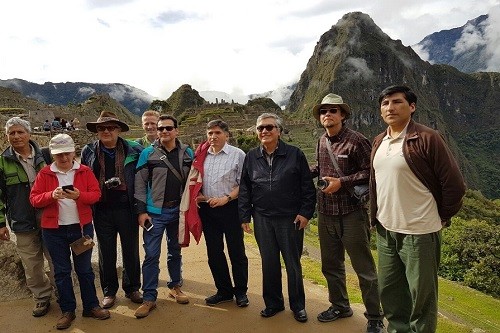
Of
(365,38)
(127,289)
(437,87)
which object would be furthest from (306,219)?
(437,87)

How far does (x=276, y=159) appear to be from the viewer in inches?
160

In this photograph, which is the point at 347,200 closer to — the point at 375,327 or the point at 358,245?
the point at 358,245

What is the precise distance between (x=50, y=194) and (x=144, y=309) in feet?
5.40

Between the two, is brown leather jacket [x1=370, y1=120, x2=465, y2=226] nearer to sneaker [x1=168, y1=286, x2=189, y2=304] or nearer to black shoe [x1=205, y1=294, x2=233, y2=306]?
black shoe [x1=205, y1=294, x2=233, y2=306]

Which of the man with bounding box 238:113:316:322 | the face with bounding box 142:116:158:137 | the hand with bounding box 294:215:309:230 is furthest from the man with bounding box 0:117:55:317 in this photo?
the hand with bounding box 294:215:309:230

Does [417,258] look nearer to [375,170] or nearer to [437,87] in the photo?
[375,170]

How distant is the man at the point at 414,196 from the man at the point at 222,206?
5.43 feet

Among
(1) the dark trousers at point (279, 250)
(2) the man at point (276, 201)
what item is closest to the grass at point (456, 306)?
(1) the dark trousers at point (279, 250)

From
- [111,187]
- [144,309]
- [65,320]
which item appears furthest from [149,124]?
[65,320]

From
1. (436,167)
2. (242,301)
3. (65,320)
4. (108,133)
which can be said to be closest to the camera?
(436,167)

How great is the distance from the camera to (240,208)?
13.8 ft

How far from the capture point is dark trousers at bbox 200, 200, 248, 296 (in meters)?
4.46

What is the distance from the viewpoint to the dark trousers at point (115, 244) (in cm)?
449

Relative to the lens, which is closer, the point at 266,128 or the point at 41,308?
the point at 266,128
